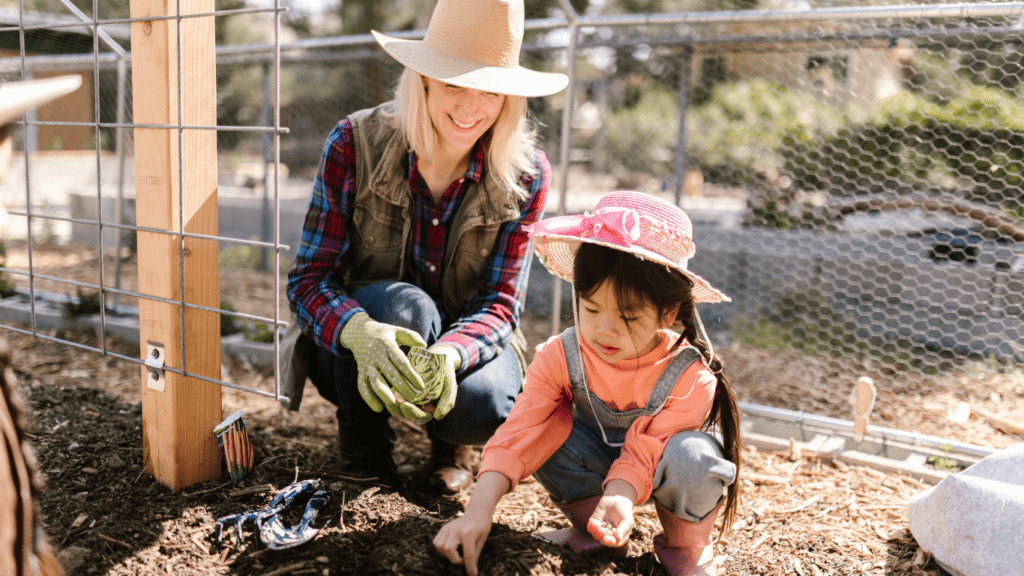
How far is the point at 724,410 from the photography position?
5.09 feet

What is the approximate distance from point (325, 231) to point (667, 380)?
0.95 m

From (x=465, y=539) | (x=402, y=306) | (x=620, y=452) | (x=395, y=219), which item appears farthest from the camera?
(x=395, y=219)

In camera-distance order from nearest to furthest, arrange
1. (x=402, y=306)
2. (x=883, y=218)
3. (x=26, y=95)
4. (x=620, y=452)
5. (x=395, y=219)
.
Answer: (x=26, y=95), (x=620, y=452), (x=402, y=306), (x=395, y=219), (x=883, y=218)

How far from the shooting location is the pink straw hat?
1.39 meters

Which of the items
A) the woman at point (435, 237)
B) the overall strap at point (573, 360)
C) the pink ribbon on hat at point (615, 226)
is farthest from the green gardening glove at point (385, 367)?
the pink ribbon on hat at point (615, 226)

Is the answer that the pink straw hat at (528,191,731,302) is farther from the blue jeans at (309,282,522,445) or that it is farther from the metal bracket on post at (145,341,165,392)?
the metal bracket on post at (145,341,165,392)

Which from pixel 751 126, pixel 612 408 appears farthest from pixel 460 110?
pixel 751 126

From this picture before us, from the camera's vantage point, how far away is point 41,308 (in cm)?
372

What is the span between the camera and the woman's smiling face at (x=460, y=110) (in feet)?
5.62

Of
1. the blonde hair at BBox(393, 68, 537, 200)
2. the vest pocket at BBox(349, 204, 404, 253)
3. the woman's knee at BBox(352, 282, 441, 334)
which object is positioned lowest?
the woman's knee at BBox(352, 282, 441, 334)

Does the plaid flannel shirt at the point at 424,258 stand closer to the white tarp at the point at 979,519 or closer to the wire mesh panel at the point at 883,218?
the white tarp at the point at 979,519

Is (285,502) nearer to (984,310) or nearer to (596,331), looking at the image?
(596,331)

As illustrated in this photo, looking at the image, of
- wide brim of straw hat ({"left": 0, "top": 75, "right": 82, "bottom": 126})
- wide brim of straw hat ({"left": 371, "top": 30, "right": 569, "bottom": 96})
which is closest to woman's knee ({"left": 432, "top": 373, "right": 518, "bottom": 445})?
wide brim of straw hat ({"left": 371, "top": 30, "right": 569, "bottom": 96})

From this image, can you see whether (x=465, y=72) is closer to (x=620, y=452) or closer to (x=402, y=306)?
(x=402, y=306)
